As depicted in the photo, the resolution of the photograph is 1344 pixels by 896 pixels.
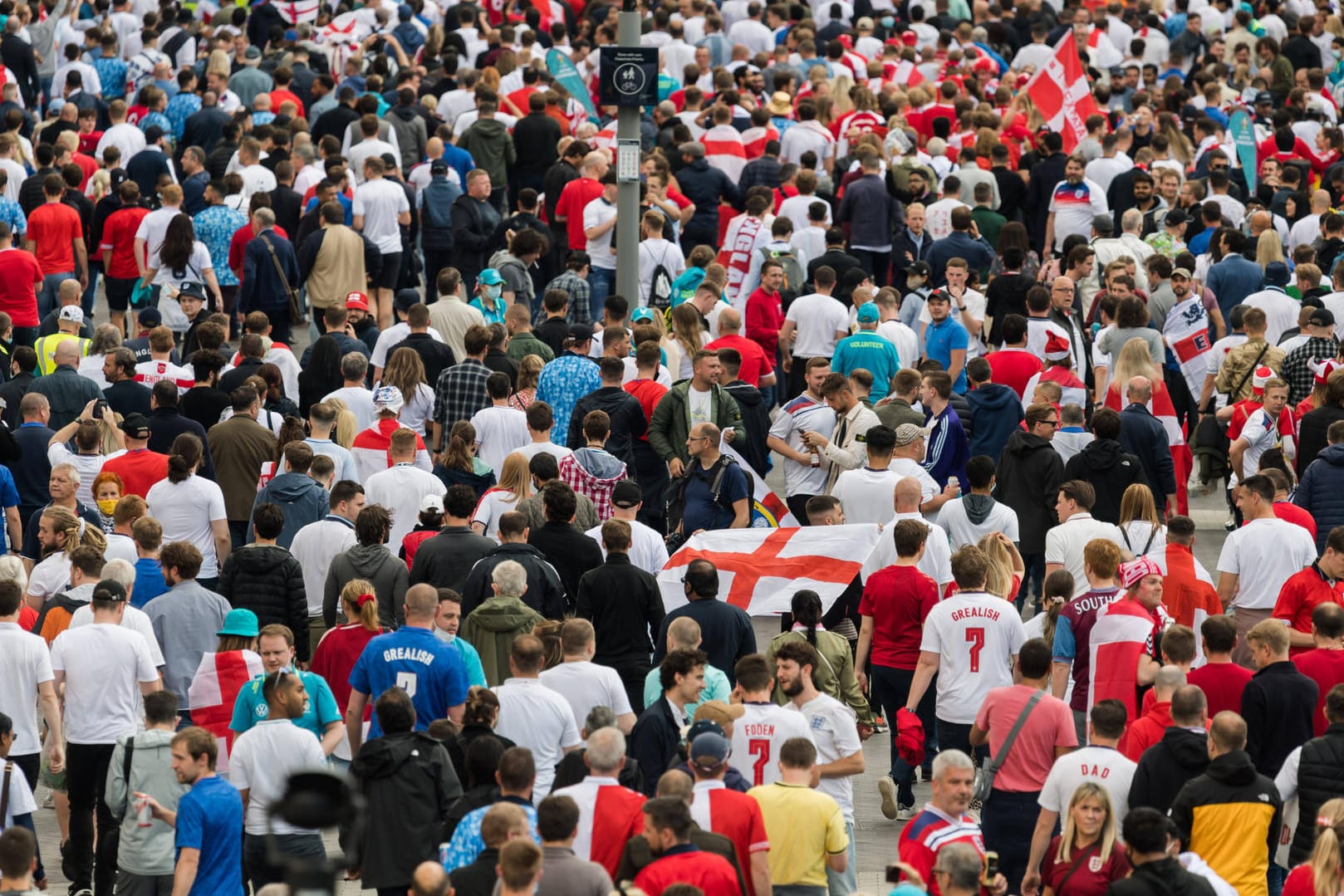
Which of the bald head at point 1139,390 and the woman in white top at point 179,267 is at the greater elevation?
the bald head at point 1139,390

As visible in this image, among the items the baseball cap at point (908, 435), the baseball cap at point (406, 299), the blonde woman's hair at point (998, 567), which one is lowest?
the baseball cap at point (406, 299)

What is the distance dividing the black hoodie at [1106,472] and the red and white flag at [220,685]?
5.40 m

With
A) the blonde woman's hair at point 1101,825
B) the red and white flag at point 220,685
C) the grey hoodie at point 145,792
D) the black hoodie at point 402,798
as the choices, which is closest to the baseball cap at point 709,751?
the black hoodie at point 402,798

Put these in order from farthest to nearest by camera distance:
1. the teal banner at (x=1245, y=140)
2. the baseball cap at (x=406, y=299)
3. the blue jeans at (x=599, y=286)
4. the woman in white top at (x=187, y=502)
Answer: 1. the teal banner at (x=1245, y=140)
2. the blue jeans at (x=599, y=286)
3. the baseball cap at (x=406, y=299)
4. the woman in white top at (x=187, y=502)

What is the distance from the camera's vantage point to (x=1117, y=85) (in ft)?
85.5

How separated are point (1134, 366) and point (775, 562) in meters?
3.31

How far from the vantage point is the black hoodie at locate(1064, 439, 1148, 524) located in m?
12.8

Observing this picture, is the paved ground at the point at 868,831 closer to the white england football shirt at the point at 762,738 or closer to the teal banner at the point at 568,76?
the white england football shirt at the point at 762,738

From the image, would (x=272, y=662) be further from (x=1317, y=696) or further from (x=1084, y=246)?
(x=1084, y=246)

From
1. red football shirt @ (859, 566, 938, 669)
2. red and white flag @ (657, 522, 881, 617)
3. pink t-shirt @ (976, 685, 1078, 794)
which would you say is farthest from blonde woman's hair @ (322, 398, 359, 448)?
pink t-shirt @ (976, 685, 1078, 794)

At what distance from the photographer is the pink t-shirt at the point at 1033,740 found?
9281 millimetres

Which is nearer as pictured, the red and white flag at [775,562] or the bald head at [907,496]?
the bald head at [907,496]

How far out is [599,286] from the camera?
60.4 feet

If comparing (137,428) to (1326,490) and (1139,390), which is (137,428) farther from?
(1326,490)
